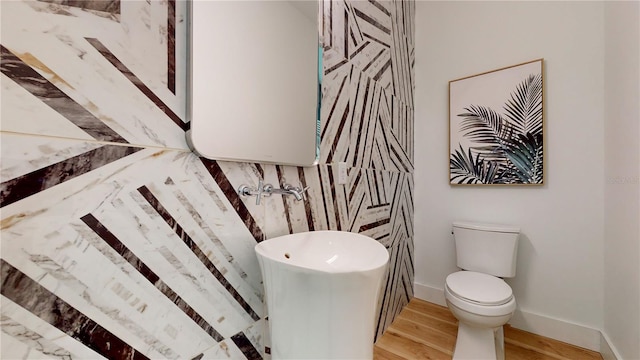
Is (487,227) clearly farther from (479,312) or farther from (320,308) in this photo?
(320,308)

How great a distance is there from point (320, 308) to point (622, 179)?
176 centimetres

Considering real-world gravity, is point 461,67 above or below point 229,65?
above

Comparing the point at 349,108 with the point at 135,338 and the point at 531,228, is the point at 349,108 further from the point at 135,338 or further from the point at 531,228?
the point at 531,228

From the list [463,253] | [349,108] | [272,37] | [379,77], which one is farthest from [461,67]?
[272,37]

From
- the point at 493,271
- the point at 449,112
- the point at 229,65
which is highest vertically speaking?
the point at 449,112

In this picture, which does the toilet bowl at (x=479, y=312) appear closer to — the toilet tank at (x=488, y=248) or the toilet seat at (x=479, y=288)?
the toilet seat at (x=479, y=288)

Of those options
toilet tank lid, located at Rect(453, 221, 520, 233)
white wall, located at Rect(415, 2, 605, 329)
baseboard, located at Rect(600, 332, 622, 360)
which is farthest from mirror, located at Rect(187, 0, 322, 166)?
baseboard, located at Rect(600, 332, 622, 360)

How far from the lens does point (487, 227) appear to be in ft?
5.97

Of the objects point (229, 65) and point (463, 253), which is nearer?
point (229, 65)

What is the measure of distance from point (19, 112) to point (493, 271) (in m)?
2.30

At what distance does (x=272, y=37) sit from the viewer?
3.53 feet

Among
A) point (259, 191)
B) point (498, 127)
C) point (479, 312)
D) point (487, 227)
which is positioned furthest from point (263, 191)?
point (498, 127)

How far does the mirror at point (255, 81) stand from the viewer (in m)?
0.83

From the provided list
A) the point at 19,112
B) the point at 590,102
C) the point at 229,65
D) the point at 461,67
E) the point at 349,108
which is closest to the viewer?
the point at 19,112
